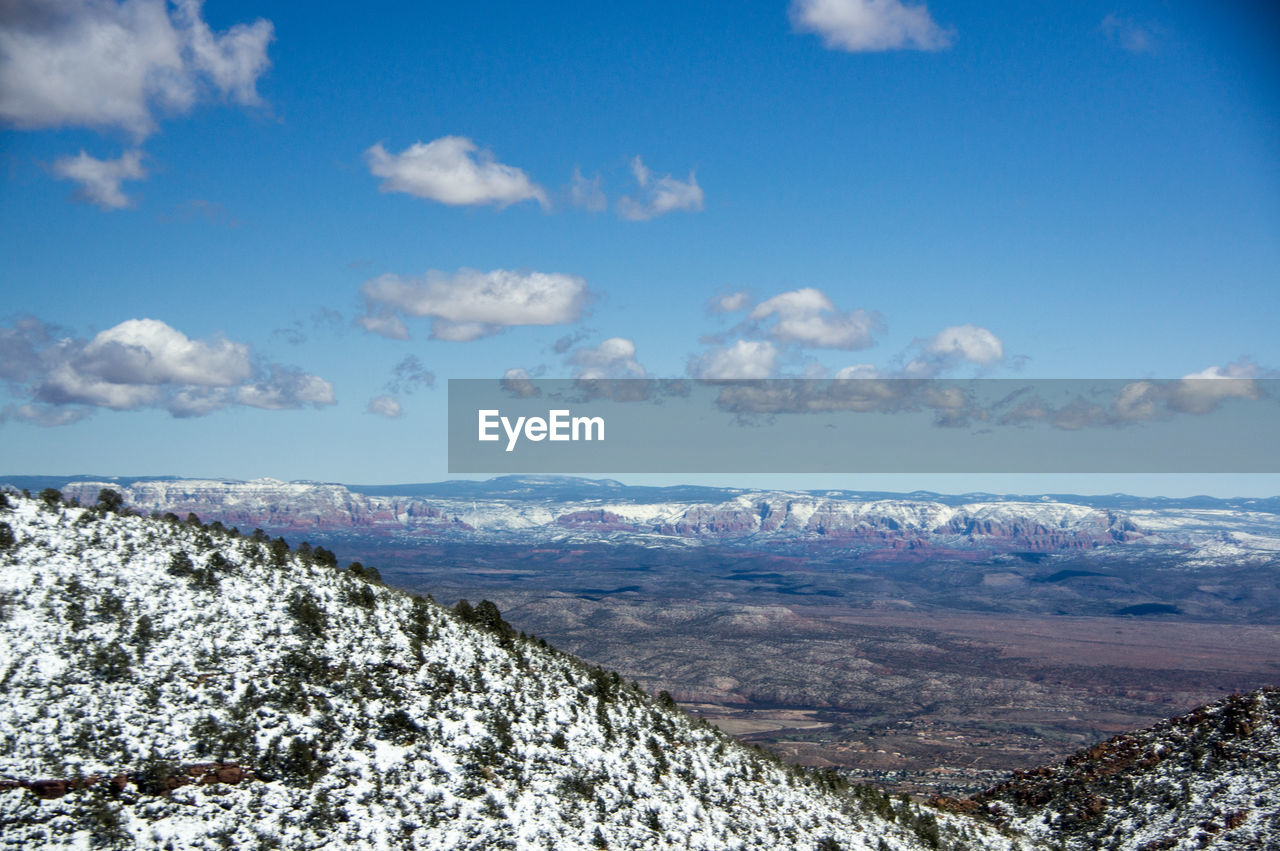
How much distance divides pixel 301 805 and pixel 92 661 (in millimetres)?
9530

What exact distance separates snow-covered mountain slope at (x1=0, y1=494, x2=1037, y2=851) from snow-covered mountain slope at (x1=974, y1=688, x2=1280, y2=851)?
13.3 ft

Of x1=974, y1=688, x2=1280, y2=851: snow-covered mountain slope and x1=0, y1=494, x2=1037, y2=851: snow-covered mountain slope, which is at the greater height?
x1=0, y1=494, x2=1037, y2=851: snow-covered mountain slope

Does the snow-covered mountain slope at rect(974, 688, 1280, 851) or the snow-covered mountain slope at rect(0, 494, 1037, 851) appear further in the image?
the snow-covered mountain slope at rect(974, 688, 1280, 851)

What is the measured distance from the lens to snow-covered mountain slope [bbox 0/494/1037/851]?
28.5m

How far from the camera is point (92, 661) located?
32.9 m

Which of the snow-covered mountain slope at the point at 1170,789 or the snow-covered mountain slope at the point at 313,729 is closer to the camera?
the snow-covered mountain slope at the point at 313,729

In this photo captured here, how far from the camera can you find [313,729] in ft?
109

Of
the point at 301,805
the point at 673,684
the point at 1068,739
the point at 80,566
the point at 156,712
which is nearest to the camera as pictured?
the point at 301,805

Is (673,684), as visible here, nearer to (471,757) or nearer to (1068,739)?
(1068,739)

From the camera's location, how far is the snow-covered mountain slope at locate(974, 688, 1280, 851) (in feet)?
133

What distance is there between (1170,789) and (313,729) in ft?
124

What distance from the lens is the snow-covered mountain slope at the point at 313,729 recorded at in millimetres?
28453

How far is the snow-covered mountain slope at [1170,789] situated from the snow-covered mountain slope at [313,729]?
4.06m

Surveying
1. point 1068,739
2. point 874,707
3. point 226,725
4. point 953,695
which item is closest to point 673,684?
point 874,707
